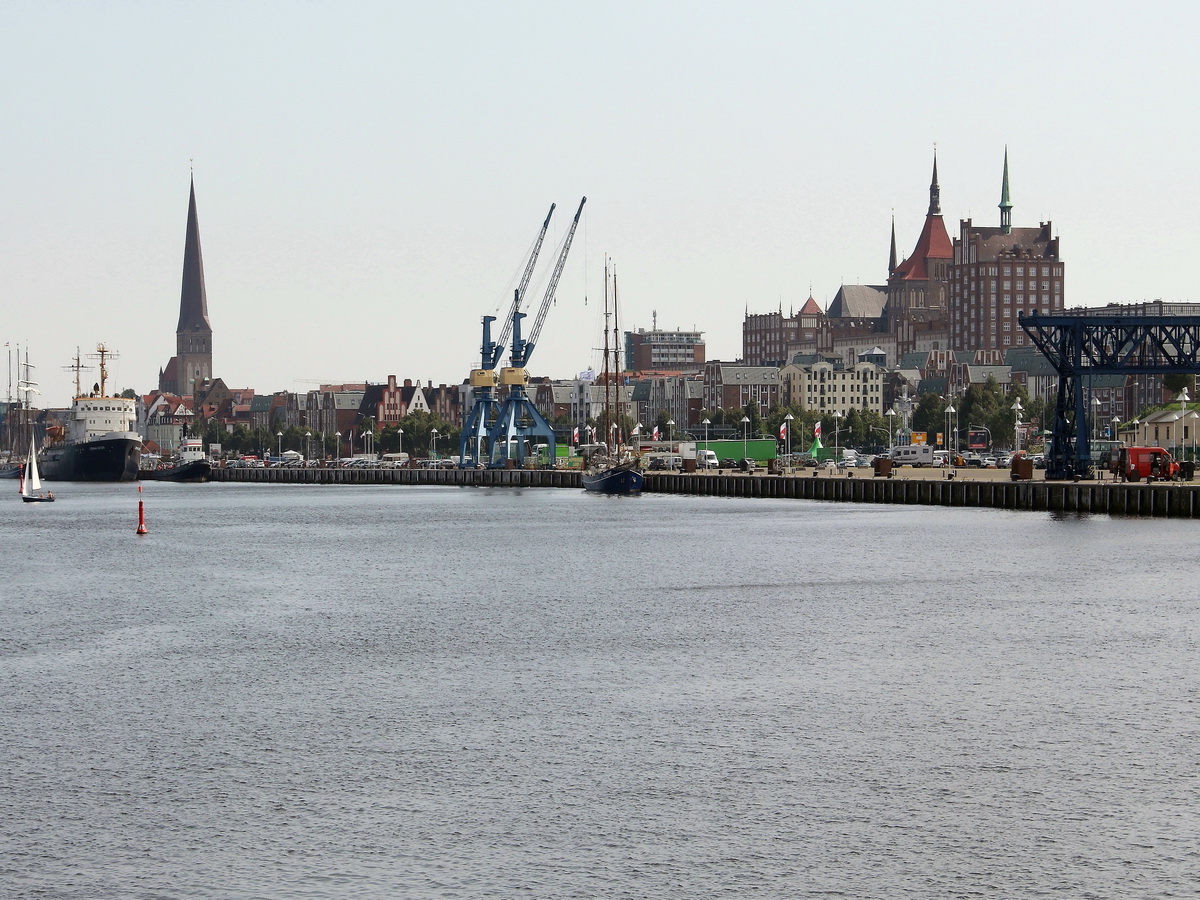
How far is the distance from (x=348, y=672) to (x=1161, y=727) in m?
21.1

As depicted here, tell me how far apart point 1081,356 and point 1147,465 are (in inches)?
410

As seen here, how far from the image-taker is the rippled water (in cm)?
2677

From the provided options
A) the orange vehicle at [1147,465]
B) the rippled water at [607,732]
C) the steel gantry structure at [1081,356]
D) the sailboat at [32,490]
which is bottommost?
the rippled water at [607,732]

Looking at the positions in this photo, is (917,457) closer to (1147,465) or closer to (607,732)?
(1147,465)

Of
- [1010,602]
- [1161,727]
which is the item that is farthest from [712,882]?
[1010,602]

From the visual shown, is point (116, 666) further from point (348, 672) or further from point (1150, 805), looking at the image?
point (1150, 805)

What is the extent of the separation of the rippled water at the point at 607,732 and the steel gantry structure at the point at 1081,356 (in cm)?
4132

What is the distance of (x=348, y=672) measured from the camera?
45.7 m

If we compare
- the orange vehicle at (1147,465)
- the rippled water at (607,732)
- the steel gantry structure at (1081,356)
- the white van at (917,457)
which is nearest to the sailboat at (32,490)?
the white van at (917,457)

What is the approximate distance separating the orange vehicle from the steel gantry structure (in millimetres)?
2718

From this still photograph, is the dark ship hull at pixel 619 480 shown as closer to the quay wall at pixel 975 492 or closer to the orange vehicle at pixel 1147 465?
the quay wall at pixel 975 492

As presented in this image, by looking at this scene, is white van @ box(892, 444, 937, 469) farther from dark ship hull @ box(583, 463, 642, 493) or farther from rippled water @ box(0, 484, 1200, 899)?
rippled water @ box(0, 484, 1200, 899)

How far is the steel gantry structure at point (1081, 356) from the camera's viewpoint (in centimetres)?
11462

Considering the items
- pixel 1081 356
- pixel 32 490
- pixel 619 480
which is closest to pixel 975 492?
pixel 1081 356
